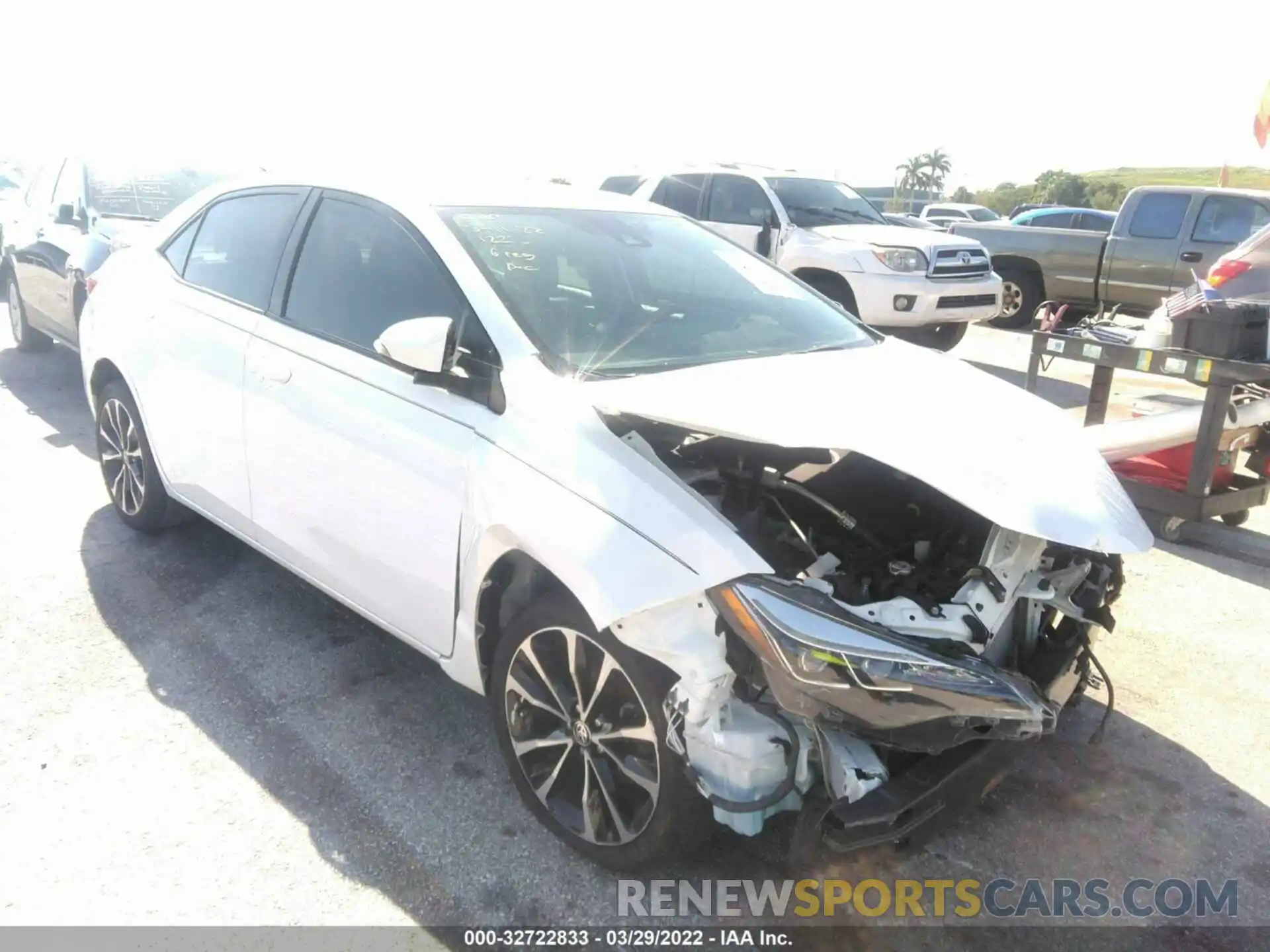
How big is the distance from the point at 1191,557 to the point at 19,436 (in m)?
7.42

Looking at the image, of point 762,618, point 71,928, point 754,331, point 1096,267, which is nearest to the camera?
point 762,618

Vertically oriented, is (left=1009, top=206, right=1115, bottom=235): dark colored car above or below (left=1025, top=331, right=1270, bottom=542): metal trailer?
above

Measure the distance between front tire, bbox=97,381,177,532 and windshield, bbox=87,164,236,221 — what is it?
11.7 feet

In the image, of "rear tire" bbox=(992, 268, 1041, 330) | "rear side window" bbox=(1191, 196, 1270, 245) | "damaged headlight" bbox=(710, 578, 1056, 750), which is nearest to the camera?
"damaged headlight" bbox=(710, 578, 1056, 750)

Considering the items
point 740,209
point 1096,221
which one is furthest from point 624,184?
point 1096,221

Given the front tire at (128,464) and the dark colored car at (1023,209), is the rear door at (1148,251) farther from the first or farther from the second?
the front tire at (128,464)

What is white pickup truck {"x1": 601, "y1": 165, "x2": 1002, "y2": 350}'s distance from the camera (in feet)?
31.1

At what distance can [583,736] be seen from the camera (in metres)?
2.63

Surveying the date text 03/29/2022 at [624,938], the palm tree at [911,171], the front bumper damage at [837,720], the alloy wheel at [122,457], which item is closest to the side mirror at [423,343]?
the front bumper damage at [837,720]

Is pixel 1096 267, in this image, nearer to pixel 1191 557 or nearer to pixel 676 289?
pixel 1191 557

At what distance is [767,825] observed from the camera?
2885 millimetres

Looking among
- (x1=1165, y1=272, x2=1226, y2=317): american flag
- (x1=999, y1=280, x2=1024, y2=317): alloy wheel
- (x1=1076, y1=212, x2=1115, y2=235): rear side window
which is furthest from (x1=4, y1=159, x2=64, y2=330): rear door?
(x1=1076, y1=212, x2=1115, y2=235): rear side window

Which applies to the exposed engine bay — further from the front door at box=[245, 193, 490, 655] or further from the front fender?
the front door at box=[245, 193, 490, 655]

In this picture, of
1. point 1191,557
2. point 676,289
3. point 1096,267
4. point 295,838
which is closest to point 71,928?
point 295,838
